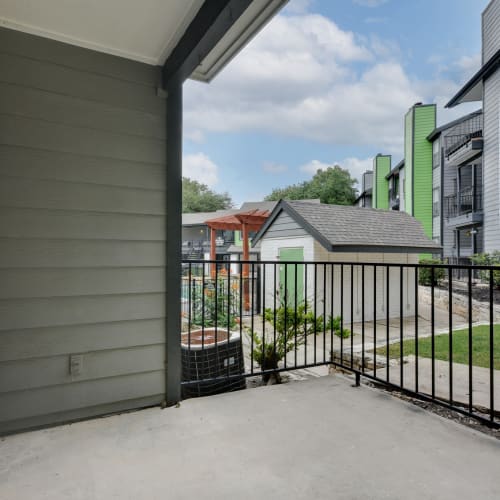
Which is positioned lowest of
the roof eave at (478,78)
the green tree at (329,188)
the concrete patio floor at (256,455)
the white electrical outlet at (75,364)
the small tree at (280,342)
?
the concrete patio floor at (256,455)

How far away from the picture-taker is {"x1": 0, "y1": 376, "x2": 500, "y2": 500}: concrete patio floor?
1266 millimetres

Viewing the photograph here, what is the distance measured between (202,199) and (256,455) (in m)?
33.1

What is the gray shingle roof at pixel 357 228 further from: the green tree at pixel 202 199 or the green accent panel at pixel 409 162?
the green tree at pixel 202 199

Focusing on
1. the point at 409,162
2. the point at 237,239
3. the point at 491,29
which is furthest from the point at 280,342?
the point at 237,239

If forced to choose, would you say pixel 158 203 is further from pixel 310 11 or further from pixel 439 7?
pixel 439 7

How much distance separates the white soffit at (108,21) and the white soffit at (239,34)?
0.69ft

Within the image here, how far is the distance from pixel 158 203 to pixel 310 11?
11.6m

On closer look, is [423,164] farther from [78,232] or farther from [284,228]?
[78,232]

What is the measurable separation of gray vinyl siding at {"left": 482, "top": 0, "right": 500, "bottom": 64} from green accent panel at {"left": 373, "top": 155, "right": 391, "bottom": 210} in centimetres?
926

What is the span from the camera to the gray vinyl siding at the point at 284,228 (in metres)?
6.74

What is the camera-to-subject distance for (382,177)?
61.0ft

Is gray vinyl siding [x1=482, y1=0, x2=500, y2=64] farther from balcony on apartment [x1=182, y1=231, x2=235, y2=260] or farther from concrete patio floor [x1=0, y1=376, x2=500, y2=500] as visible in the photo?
balcony on apartment [x1=182, y1=231, x2=235, y2=260]

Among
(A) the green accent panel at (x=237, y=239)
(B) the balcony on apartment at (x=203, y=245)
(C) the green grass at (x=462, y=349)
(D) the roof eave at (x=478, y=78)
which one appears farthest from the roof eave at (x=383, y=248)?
(A) the green accent panel at (x=237, y=239)

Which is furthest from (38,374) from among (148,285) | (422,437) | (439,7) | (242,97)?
(242,97)
